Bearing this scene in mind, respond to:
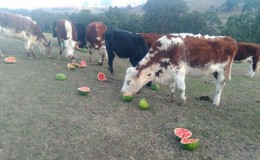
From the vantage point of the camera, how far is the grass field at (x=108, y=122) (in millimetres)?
6957

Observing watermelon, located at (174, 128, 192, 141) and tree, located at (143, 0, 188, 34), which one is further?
tree, located at (143, 0, 188, 34)

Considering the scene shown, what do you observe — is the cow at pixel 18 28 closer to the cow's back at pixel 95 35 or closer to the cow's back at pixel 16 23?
the cow's back at pixel 16 23

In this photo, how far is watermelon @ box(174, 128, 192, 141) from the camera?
772 cm

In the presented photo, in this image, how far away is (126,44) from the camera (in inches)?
517

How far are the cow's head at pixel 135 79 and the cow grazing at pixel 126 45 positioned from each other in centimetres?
260

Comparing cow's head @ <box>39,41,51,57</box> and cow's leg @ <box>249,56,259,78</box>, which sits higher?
cow's head @ <box>39,41,51,57</box>

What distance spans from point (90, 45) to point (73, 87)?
6.42m

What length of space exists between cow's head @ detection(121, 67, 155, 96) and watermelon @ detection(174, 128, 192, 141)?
8.56 ft

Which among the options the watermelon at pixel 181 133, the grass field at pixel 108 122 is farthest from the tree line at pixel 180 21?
the watermelon at pixel 181 133

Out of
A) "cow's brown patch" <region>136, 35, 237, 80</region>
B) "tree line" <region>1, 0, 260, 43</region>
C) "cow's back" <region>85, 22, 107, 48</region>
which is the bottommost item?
"tree line" <region>1, 0, 260, 43</region>

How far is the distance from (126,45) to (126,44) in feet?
0.14

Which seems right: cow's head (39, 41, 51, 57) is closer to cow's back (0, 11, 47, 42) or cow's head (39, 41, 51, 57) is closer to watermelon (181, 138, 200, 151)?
cow's back (0, 11, 47, 42)

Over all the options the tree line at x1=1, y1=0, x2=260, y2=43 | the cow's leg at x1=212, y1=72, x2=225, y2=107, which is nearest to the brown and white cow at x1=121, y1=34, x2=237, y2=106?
the cow's leg at x1=212, y1=72, x2=225, y2=107

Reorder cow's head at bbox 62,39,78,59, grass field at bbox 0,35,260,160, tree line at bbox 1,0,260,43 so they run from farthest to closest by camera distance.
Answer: tree line at bbox 1,0,260,43
cow's head at bbox 62,39,78,59
grass field at bbox 0,35,260,160
